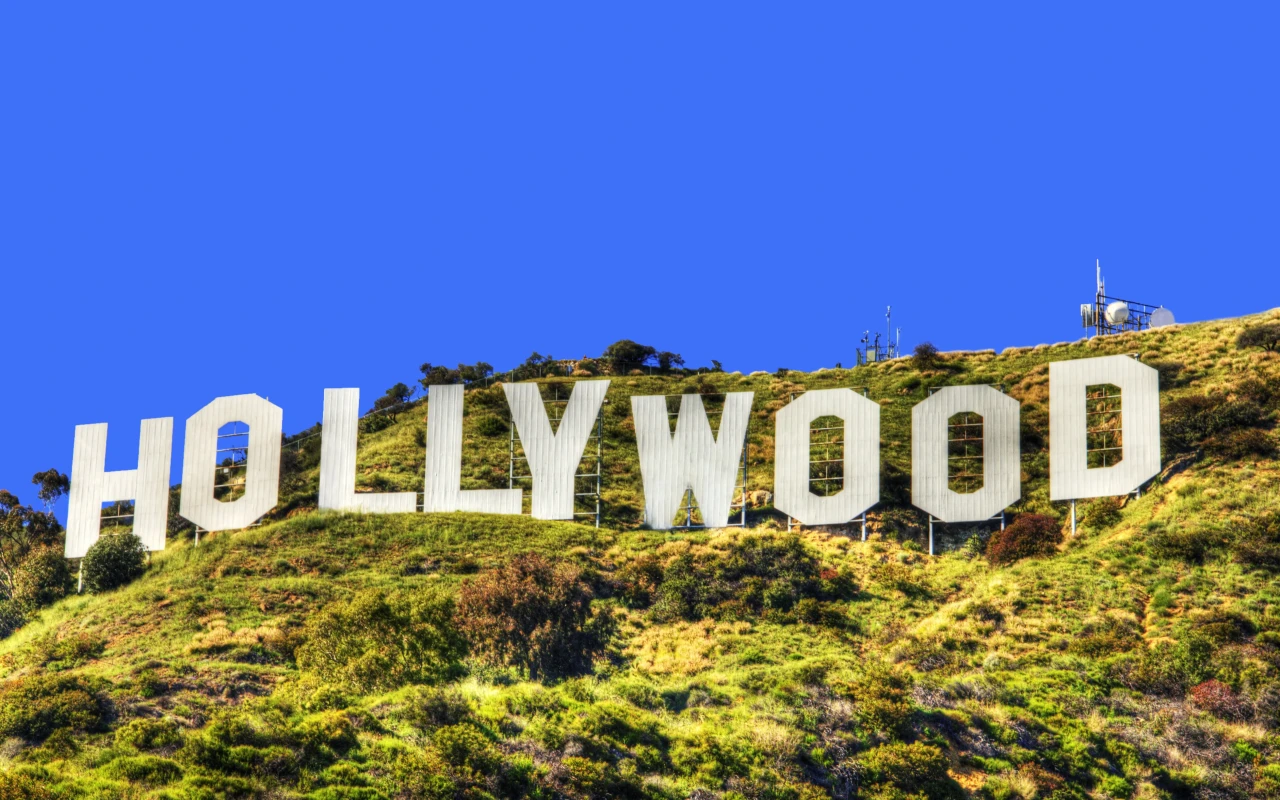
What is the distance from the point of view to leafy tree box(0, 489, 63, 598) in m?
58.9

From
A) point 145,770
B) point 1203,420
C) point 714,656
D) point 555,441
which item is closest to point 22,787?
point 145,770

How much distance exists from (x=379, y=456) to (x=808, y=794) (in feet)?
114

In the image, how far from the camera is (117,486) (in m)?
55.4

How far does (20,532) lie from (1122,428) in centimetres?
4421

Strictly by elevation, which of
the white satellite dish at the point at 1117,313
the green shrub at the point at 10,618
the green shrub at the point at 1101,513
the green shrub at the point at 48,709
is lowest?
the green shrub at the point at 48,709

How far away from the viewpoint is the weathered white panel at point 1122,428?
4844 cm

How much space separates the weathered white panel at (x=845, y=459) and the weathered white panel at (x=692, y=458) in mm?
1598

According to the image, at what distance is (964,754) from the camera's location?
34.8 meters

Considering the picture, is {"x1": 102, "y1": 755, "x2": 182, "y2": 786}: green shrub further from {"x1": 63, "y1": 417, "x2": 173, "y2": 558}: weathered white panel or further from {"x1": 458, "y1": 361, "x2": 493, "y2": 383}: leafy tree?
{"x1": 458, "y1": 361, "x2": 493, "y2": 383}: leafy tree

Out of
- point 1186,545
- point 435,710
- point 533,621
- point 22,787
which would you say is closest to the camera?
point 22,787

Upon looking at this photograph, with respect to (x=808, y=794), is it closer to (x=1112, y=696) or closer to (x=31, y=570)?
(x=1112, y=696)

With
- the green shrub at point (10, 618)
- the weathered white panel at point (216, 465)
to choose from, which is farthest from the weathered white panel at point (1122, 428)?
the green shrub at point (10, 618)

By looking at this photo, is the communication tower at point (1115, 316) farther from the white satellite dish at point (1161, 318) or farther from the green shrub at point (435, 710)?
the green shrub at point (435, 710)

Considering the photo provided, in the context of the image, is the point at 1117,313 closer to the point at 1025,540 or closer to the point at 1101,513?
the point at 1101,513
